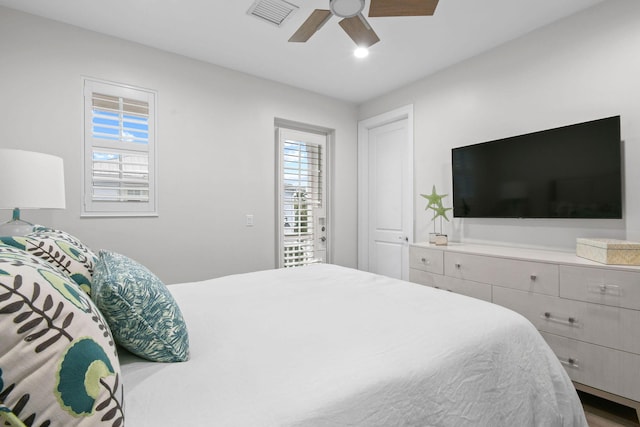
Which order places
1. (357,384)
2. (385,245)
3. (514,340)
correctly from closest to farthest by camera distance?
(357,384) → (514,340) → (385,245)

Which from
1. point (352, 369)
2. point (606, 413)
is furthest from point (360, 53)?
point (606, 413)

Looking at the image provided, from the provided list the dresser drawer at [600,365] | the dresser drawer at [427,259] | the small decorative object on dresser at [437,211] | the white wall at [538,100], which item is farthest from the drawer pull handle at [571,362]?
the small decorative object on dresser at [437,211]

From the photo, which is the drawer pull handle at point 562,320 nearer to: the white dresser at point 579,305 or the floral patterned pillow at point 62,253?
the white dresser at point 579,305

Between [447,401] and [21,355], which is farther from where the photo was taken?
[447,401]

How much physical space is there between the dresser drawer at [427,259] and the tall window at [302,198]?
138 centimetres

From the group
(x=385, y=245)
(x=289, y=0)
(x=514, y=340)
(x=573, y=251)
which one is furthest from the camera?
(x=385, y=245)

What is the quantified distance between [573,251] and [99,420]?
2921 mm

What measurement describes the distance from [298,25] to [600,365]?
312 centimetres

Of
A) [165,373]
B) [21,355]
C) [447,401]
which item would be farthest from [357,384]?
[21,355]

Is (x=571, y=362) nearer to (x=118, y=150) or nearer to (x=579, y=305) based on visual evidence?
(x=579, y=305)

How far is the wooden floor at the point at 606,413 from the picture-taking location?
70.1 inches

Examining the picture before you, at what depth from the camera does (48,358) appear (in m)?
0.48

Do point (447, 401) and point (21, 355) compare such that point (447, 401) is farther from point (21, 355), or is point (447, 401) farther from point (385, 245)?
point (385, 245)

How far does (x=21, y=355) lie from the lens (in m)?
0.46
